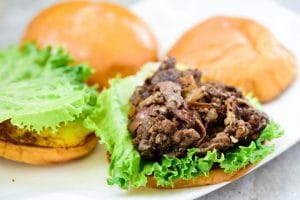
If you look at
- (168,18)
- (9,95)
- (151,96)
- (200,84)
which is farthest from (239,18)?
(9,95)

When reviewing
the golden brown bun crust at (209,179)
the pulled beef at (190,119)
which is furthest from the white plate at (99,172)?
the pulled beef at (190,119)

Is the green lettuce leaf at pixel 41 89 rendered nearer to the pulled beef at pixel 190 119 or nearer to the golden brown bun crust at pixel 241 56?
the pulled beef at pixel 190 119

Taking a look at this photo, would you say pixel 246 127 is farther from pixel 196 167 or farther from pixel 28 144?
pixel 28 144

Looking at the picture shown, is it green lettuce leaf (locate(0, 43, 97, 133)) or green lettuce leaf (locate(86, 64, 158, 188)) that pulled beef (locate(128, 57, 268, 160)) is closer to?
green lettuce leaf (locate(86, 64, 158, 188))

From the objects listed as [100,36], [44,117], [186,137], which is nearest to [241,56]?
[100,36]

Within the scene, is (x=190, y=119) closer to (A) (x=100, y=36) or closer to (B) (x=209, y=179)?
(B) (x=209, y=179)
